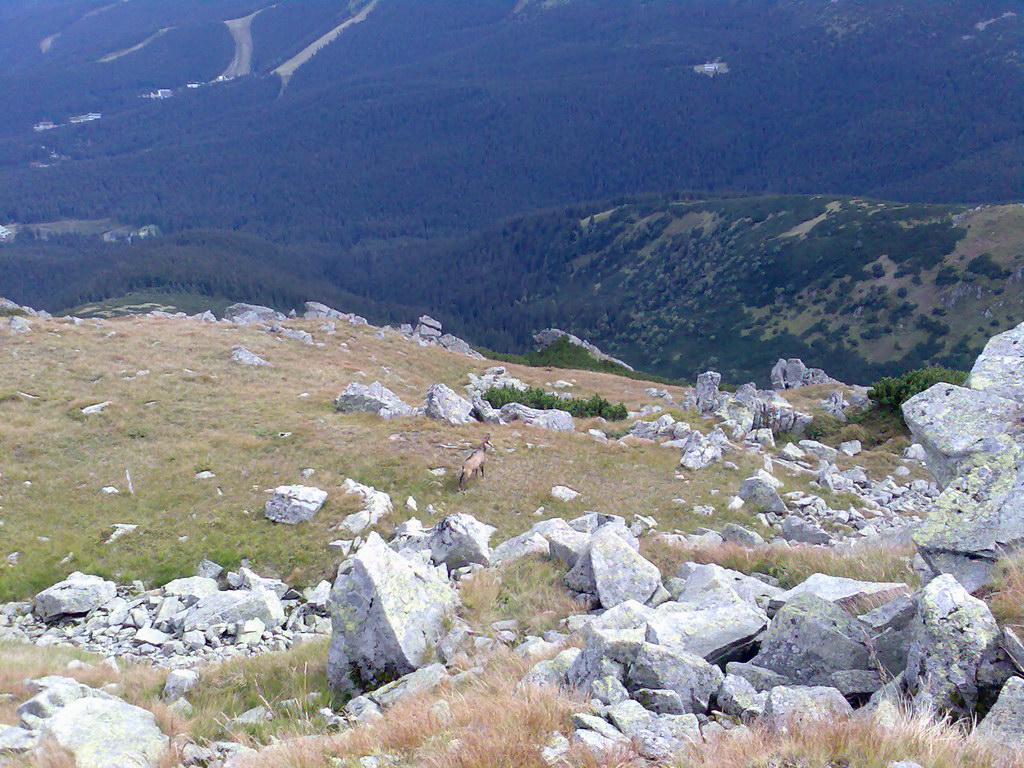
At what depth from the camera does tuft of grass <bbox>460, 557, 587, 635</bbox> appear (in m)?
9.83

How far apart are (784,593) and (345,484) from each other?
1381 cm

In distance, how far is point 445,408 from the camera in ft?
92.7

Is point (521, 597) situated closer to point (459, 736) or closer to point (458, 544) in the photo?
point (458, 544)

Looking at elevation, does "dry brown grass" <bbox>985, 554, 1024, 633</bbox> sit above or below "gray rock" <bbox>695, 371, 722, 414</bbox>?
above

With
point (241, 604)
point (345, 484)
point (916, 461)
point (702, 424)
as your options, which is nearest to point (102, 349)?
point (345, 484)

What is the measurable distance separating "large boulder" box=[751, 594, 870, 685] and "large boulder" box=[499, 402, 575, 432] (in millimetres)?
22942

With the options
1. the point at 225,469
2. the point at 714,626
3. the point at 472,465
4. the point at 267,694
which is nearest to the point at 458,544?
the point at 267,694

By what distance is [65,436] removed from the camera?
917 inches

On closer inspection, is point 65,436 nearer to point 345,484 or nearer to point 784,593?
point 345,484

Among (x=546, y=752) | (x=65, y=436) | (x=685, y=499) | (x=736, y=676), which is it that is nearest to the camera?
(x=546, y=752)

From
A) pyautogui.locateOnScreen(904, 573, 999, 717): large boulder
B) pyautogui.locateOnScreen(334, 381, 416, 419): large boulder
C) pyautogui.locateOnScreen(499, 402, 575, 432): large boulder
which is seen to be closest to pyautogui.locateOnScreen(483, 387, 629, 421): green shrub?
pyautogui.locateOnScreen(499, 402, 575, 432): large boulder

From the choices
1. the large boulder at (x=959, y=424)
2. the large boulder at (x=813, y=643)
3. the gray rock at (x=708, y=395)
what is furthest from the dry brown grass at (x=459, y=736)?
the gray rock at (x=708, y=395)

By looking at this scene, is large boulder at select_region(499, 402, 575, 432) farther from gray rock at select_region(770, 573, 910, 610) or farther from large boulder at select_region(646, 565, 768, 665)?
large boulder at select_region(646, 565, 768, 665)

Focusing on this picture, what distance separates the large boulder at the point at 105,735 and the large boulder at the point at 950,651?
24.1 ft
